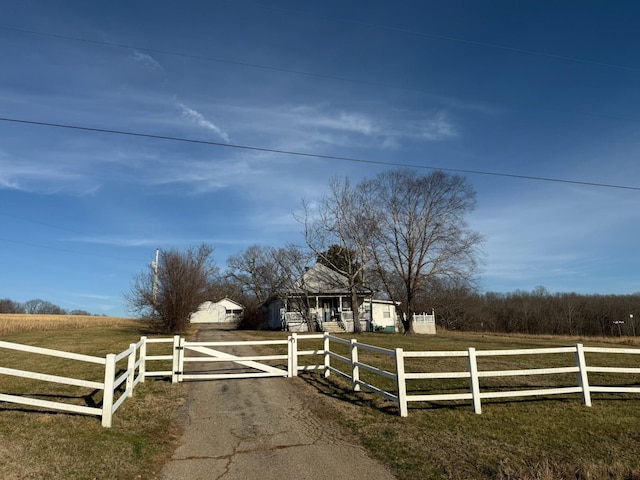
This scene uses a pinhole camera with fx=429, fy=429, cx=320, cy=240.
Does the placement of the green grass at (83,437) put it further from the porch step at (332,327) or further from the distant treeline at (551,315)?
the distant treeline at (551,315)

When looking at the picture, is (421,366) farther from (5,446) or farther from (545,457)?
(5,446)

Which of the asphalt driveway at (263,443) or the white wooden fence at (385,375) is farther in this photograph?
the white wooden fence at (385,375)

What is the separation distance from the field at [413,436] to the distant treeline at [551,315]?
6013 centimetres

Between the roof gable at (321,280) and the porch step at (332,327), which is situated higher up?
the roof gable at (321,280)

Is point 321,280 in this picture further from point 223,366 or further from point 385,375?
point 385,375

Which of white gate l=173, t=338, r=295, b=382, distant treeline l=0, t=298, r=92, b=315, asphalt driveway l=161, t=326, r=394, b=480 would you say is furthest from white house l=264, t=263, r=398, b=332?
distant treeline l=0, t=298, r=92, b=315

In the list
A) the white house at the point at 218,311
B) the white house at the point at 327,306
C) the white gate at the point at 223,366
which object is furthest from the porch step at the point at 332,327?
the white house at the point at 218,311

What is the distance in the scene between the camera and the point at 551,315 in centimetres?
7619

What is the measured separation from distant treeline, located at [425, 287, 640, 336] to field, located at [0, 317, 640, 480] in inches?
2367

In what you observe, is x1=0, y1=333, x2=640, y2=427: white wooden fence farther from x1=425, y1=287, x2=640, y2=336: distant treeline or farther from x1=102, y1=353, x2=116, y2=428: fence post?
x1=425, y1=287, x2=640, y2=336: distant treeline

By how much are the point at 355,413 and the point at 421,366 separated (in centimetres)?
567

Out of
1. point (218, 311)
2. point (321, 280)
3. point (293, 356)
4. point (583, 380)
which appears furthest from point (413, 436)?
point (218, 311)

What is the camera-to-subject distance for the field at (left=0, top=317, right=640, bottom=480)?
5355 millimetres

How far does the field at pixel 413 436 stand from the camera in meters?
5.36
